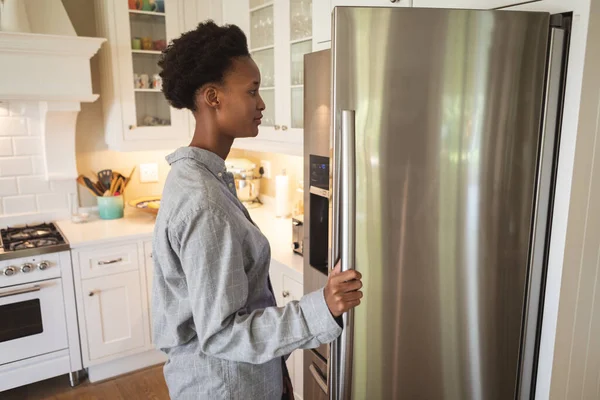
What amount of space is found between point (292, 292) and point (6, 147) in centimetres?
186

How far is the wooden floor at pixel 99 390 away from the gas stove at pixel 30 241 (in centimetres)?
82

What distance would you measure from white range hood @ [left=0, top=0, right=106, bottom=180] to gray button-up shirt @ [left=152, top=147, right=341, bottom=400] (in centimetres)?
175

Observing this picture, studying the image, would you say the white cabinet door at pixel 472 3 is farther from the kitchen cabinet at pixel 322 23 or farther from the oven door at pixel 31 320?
the oven door at pixel 31 320

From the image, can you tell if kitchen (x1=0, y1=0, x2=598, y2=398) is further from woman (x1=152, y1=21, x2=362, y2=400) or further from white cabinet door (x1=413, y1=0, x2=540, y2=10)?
woman (x1=152, y1=21, x2=362, y2=400)

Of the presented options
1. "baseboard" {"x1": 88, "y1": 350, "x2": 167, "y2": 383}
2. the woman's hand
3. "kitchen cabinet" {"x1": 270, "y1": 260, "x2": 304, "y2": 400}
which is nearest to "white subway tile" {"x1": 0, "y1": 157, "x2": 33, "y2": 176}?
"baseboard" {"x1": 88, "y1": 350, "x2": 167, "y2": 383}

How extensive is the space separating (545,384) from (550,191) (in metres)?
0.48

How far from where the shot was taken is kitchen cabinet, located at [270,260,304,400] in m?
1.95

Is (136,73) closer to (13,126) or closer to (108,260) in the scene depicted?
(13,126)

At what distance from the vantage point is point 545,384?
1.13 m

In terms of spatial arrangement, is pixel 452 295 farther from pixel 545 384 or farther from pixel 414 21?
pixel 414 21

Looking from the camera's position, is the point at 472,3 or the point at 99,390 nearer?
the point at 472,3

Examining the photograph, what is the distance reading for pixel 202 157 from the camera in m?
1.01

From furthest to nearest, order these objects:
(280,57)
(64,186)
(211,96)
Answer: (64,186), (280,57), (211,96)

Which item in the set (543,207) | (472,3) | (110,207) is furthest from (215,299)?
(110,207)
